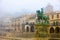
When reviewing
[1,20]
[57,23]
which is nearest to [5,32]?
[1,20]

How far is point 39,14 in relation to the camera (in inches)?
80.4

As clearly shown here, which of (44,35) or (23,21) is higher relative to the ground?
(23,21)

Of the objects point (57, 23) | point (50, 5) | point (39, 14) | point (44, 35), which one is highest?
point (50, 5)

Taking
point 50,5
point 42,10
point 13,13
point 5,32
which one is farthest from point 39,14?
point 5,32

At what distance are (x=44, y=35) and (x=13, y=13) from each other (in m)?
0.53

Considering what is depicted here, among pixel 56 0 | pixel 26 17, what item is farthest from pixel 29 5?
pixel 56 0

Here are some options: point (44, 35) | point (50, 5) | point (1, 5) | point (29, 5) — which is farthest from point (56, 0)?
point (1, 5)

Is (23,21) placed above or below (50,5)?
below

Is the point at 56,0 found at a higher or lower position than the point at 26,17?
higher

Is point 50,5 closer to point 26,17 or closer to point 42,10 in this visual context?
point 42,10

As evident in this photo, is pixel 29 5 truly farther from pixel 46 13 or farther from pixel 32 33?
pixel 32 33

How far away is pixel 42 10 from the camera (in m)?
2.05

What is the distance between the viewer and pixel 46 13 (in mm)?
2031

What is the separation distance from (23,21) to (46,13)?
34 cm
